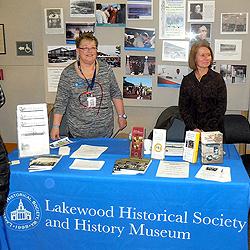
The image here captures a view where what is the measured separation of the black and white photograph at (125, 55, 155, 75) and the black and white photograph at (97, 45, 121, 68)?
103 millimetres

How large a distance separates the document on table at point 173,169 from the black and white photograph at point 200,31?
188 centimetres

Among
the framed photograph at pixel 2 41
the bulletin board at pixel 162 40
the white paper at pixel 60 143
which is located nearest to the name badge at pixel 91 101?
the white paper at pixel 60 143

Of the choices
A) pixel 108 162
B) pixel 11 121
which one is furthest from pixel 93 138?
pixel 11 121

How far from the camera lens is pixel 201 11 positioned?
12.0 feet

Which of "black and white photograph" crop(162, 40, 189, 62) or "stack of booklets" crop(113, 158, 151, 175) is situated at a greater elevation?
"black and white photograph" crop(162, 40, 189, 62)

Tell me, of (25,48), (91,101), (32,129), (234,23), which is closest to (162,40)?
(234,23)

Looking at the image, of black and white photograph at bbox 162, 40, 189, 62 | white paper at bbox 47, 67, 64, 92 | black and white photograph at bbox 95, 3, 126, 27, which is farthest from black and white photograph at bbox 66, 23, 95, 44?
black and white photograph at bbox 162, 40, 189, 62

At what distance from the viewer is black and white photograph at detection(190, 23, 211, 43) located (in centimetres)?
367

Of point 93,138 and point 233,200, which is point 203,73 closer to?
point 93,138

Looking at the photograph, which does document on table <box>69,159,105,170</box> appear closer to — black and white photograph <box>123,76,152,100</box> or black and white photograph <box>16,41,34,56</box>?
black and white photograph <box>123,76,152,100</box>

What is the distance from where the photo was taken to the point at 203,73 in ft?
9.73

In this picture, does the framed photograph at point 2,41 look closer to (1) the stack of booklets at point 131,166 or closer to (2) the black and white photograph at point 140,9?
(2) the black and white photograph at point 140,9

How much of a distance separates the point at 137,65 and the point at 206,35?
731 mm

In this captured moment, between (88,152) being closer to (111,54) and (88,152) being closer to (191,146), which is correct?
(191,146)
